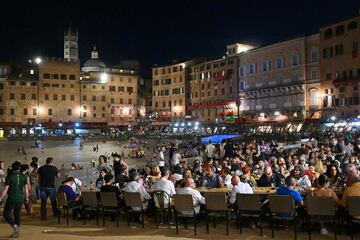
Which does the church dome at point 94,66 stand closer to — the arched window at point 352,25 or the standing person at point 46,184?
the arched window at point 352,25

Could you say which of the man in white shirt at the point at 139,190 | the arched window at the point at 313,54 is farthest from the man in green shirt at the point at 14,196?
the arched window at the point at 313,54

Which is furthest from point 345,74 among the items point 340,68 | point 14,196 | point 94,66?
point 94,66

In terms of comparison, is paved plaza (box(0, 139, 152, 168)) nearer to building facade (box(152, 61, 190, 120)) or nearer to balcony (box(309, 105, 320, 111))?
balcony (box(309, 105, 320, 111))

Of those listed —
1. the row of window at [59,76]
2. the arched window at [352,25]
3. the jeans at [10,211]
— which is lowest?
the jeans at [10,211]

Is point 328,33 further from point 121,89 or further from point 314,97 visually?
point 121,89

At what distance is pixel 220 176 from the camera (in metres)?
11.3

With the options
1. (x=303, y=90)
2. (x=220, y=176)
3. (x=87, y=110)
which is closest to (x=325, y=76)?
(x=303, y=90)

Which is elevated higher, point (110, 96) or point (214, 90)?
point (110, 96)

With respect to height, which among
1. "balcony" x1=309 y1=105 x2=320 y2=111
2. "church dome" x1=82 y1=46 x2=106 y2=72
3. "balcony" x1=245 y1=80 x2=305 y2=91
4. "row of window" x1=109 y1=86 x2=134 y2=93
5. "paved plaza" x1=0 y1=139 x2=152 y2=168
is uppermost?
"church dome" x1=82 y1=46 x2=106 y2=72

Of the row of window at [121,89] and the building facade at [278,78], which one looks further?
the row of window at [121,89]

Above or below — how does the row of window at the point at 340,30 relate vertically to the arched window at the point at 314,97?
above

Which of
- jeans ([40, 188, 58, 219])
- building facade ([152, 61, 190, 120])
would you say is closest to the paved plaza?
jeans ([40, 188, 58, 219])

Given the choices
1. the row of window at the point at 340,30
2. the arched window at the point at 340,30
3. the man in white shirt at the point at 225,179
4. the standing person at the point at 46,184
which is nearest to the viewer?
the standing person at the point at 46,184

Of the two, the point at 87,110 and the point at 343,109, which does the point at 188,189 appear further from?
the point at 87,110
